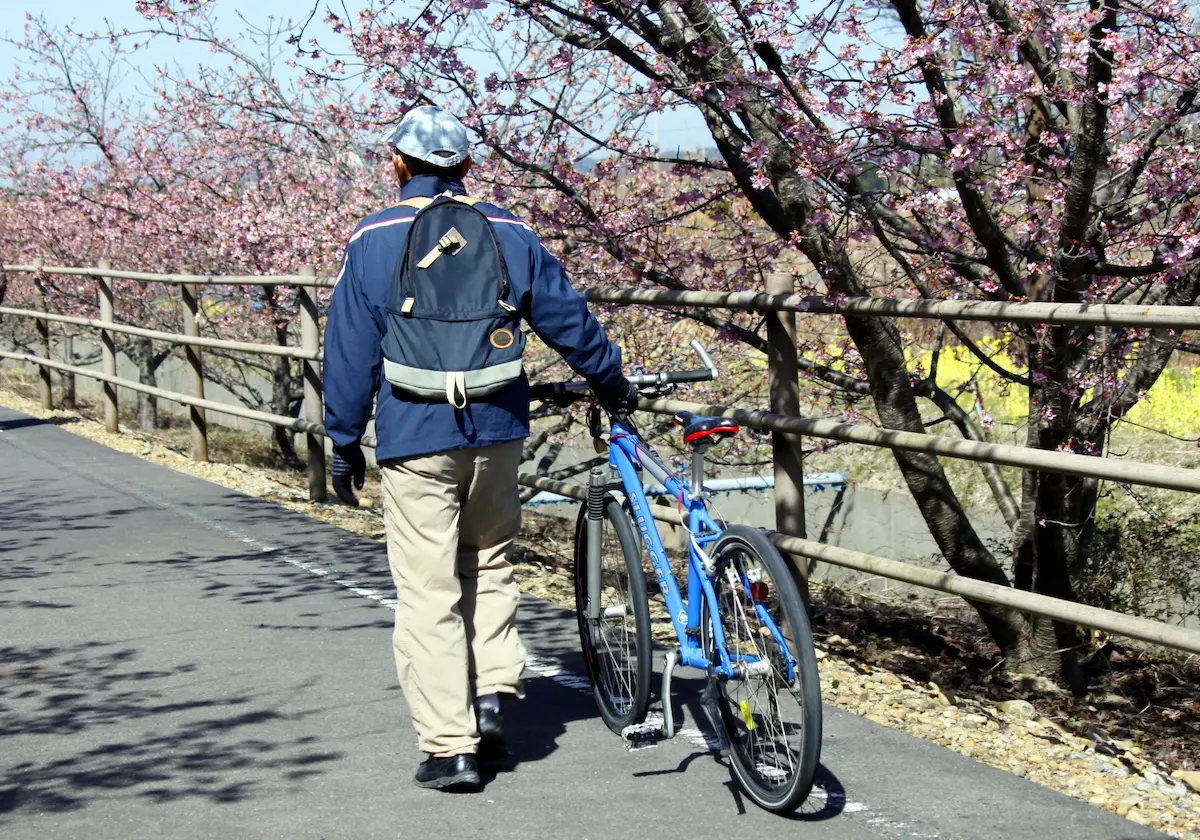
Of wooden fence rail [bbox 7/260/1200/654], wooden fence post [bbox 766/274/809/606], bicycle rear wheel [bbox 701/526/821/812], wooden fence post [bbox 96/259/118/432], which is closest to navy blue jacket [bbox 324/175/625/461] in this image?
bicycle rear wheel [bbox 701/526/821/812]

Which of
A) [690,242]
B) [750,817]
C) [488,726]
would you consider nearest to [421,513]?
[488,726]

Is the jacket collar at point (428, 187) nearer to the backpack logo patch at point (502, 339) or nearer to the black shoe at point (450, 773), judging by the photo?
the backpack logo patch at point (502, 339)

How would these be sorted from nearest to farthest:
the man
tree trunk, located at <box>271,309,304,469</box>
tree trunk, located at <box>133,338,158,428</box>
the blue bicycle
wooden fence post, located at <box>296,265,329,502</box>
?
the blue bicycle < the man < wooden fence post, located at <box>296,265,329,502</box> < tree trunk, located at <box>271,309,304,469</box> < tree trunk, located at <box>133,338,158,428</box>

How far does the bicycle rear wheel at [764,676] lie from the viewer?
143 inches

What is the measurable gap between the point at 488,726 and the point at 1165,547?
16.8ft

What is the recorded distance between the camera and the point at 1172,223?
230 inches

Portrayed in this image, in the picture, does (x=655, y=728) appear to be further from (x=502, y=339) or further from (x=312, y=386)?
(x=312, y=386)

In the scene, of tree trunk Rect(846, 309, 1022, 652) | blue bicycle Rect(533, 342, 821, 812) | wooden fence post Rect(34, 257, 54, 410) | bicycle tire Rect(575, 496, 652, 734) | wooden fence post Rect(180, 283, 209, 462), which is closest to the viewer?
blue bicycle Rect(533, 342, 821, 812)

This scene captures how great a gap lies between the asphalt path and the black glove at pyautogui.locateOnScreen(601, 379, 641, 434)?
1.05 metres

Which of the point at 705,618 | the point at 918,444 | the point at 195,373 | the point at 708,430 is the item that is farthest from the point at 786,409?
A: the point at 195,373

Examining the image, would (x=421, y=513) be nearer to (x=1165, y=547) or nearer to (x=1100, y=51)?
(x=1100, y=51)

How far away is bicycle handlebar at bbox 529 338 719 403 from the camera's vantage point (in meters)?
4.45

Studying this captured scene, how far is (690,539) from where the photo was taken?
413 cm

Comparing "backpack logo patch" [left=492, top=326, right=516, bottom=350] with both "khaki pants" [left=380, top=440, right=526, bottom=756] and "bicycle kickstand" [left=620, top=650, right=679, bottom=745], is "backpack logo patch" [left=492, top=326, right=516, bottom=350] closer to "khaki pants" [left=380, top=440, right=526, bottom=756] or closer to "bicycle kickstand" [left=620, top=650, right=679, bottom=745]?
"khaki pants" [left=380, top=440, right=526, bottom=756]
